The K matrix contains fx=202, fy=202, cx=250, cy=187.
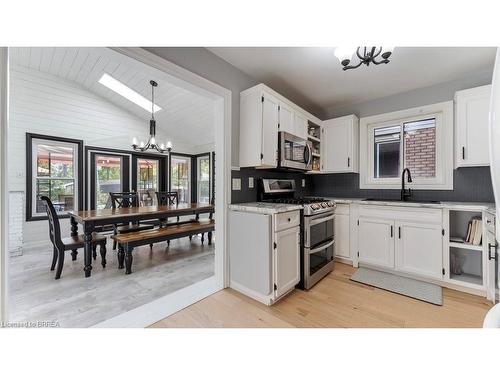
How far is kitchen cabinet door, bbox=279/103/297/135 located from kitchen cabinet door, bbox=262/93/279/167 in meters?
0.08

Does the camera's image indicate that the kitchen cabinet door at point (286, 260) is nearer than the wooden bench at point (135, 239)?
Yes

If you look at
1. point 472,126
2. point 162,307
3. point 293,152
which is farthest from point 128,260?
point 472,126

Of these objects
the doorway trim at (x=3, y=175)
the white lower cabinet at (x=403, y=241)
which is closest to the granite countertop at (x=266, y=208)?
the white lower cabinet at (x=403, y=241)

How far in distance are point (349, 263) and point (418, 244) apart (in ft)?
2.66

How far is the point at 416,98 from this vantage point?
2674 millimetres

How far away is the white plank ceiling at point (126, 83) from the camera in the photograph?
127 inches

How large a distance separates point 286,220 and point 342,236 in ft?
4.33

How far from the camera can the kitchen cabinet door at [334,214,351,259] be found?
106 inches

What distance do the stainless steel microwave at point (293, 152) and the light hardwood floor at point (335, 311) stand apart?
4.52 feet

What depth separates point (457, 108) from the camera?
2223 mm

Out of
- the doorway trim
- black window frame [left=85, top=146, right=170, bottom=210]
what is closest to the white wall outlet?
the doorway trim

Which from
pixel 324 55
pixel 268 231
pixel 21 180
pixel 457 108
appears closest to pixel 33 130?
pixel 21 180

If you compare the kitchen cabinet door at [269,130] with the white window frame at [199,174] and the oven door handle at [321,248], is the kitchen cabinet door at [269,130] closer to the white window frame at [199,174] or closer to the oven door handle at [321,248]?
the oven door handle at [321,248]

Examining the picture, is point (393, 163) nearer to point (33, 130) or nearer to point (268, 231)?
point (268, 231)
